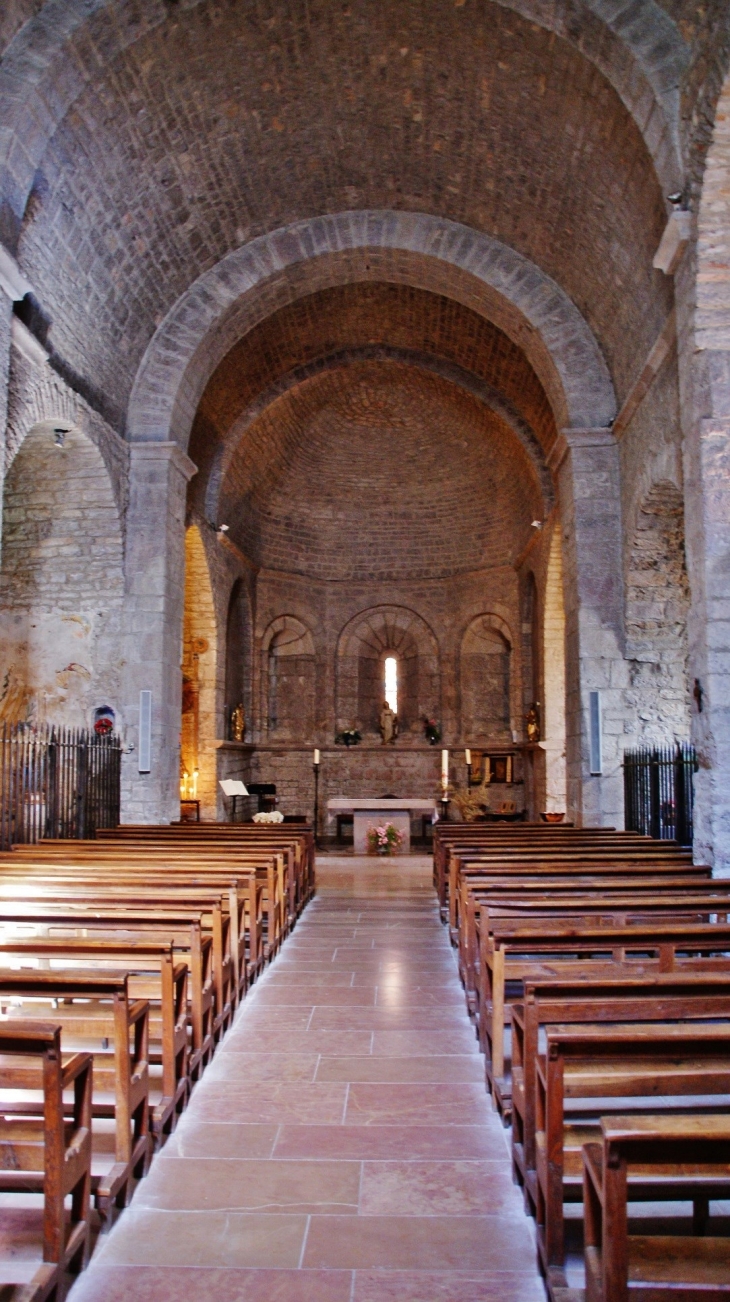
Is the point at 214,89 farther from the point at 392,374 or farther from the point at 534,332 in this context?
the point at 392,374

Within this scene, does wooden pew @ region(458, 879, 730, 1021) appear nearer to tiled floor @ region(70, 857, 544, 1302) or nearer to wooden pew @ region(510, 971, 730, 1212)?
tiled floor @ region(70, 857, 544, 1302)

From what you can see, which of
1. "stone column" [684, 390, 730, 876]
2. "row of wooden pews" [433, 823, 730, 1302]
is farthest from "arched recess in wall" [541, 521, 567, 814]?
"row of wooden pews" [433, 823, 730, 1302]

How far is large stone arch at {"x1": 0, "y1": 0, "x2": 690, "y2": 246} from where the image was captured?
26.8ft

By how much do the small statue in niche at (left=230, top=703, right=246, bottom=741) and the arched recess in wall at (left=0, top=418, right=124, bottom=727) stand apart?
5.75 metres

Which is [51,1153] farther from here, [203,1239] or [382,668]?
[382,668]

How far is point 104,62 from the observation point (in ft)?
29.5

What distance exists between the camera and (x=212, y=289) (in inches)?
499

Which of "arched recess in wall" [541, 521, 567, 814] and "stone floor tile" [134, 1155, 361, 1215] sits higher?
"arched recess in wall" [541, 521, 567, 814]

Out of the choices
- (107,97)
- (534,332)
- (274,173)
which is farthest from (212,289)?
(534,332)

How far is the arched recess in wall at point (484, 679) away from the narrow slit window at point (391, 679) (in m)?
1.77

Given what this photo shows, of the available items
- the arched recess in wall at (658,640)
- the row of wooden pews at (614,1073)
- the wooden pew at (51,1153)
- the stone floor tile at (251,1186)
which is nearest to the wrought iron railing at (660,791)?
the arched recess in wall at (658,640)

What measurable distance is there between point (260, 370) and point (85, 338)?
18.3ft

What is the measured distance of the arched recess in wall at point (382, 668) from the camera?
65.6 ft

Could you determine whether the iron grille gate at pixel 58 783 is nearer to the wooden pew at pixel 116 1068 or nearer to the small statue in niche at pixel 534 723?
the wooden pew at pixel 116 1068
